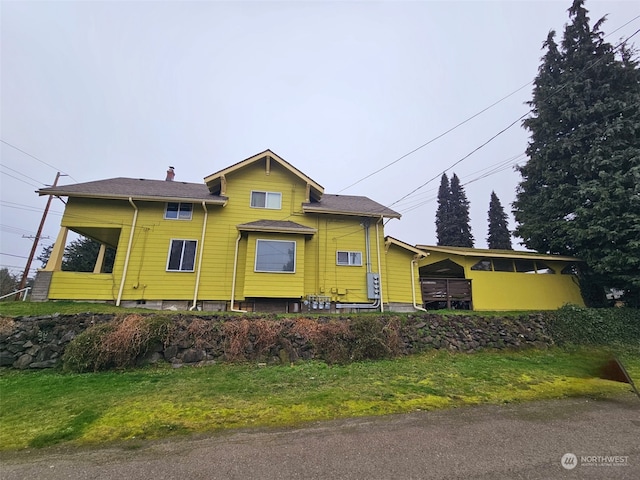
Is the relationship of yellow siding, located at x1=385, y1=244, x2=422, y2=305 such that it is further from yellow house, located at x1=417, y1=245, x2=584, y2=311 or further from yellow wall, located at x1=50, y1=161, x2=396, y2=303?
yellow house, located at x1=417, y1=245, x2=584, y2=311

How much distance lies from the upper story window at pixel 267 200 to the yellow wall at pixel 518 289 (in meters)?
9.57

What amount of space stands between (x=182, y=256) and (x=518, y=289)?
17.1m

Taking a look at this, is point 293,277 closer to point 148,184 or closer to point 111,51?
point 148,184

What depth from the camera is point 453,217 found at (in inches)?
1328

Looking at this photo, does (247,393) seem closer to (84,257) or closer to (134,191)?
(134,191)

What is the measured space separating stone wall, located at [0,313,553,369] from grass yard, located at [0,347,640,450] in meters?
0.46

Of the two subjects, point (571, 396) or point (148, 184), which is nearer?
point (571, 396)

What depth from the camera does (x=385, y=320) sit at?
9.85 m

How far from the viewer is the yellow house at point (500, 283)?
14.8 meters

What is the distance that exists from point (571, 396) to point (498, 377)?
1.51 metres

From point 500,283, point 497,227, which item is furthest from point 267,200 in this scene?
point 497,227

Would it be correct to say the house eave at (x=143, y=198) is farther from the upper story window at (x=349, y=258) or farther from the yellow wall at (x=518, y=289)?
the yellow wall at (x=518, y=289)

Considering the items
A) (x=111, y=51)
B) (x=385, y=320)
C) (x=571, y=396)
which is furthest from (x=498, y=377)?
(x=111, y=51)

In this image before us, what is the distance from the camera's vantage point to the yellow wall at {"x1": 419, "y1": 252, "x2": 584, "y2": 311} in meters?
14.8
